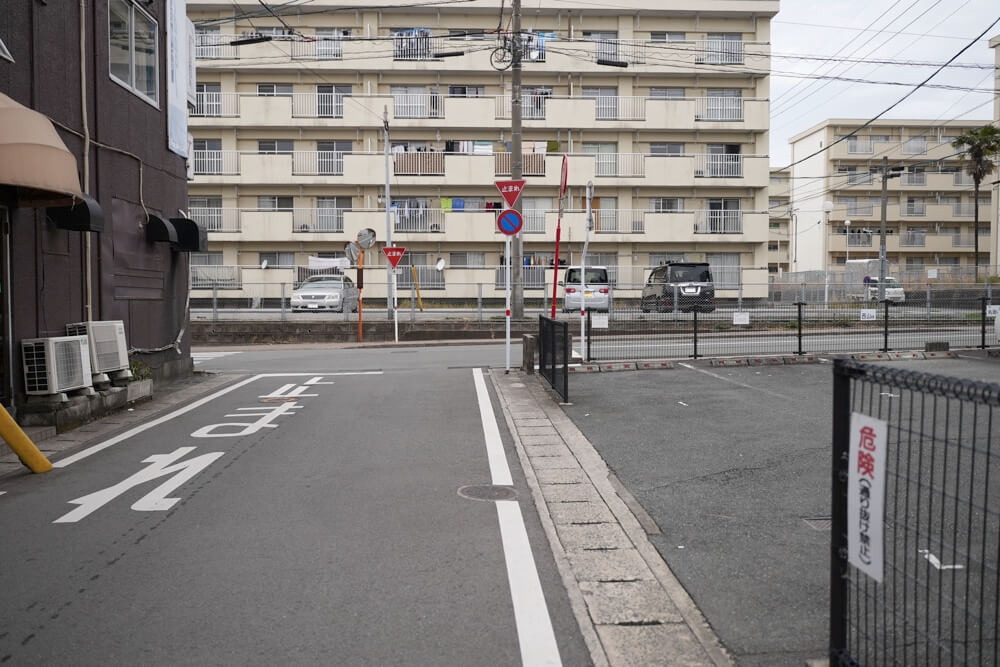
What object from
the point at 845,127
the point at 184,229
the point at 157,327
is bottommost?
the point at 157,327

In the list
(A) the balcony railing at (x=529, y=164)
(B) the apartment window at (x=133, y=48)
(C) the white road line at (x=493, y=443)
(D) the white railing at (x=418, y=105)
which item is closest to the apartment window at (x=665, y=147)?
(A) the balcony railing at (x=529, y=164)

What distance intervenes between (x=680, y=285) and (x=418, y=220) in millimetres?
15251

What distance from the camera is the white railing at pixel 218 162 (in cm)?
3797

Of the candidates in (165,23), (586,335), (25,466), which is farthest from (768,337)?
(25,466)

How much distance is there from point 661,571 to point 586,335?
1151 centimetres

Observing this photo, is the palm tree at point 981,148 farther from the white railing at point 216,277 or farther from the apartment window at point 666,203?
the white railing at point 216,277

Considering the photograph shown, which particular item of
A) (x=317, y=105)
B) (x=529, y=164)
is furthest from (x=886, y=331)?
(x=317, y=105)

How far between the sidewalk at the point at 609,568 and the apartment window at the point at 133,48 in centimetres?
840

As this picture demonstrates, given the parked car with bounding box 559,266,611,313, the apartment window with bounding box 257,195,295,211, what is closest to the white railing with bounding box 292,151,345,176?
the apartment window with bounding box 257,195,295,211

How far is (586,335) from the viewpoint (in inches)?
636

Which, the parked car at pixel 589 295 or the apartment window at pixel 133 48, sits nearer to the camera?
the apartment window at pixel 133 48

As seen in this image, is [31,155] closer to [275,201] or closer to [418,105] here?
[418,105]

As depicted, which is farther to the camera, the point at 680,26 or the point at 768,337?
the point at 680,26

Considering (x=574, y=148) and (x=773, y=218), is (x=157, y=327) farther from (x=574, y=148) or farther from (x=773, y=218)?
(x=773, y=218)
